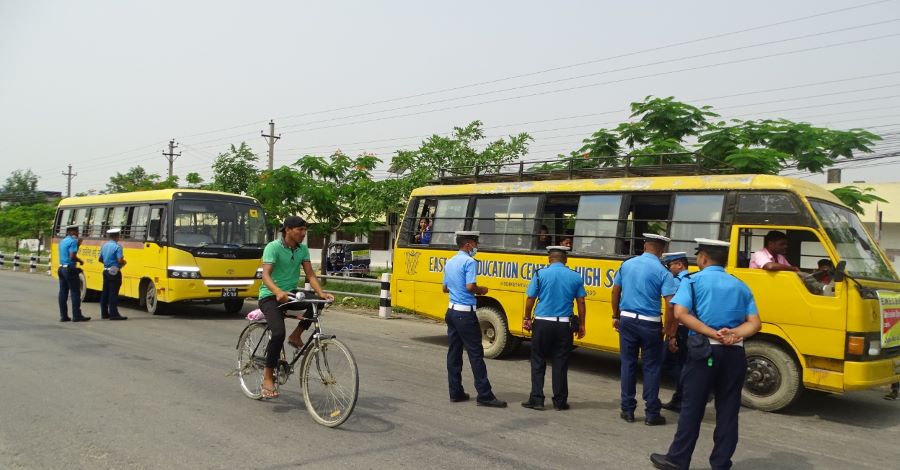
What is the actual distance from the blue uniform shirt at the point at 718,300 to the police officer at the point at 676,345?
1735 millimetres

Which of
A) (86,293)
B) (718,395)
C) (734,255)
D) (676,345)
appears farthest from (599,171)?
(86,293)

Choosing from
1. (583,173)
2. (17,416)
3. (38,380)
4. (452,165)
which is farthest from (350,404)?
(452,165)

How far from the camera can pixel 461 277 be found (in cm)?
673

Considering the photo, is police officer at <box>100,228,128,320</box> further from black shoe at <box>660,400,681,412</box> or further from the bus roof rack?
black shoe at <box>660,400,681,412</box>

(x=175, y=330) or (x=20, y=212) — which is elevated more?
(x=20, y=212)

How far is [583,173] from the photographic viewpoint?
32.6 feet

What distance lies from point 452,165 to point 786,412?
15.4m

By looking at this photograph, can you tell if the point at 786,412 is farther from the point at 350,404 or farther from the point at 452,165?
the point at 452,165

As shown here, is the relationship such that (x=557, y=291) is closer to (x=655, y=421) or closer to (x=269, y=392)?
(x=655, y=421)

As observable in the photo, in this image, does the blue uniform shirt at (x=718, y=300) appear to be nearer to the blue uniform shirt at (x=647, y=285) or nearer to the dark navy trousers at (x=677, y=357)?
the blue uniform shirt at (x=647, y=285)

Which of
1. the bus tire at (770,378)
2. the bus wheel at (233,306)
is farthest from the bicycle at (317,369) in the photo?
the bus wheel at (233,306)

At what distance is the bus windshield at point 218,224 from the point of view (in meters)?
A: 13.8

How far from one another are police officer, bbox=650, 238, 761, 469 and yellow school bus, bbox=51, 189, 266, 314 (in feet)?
32.3

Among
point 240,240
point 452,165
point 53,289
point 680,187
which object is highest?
point 452,165
